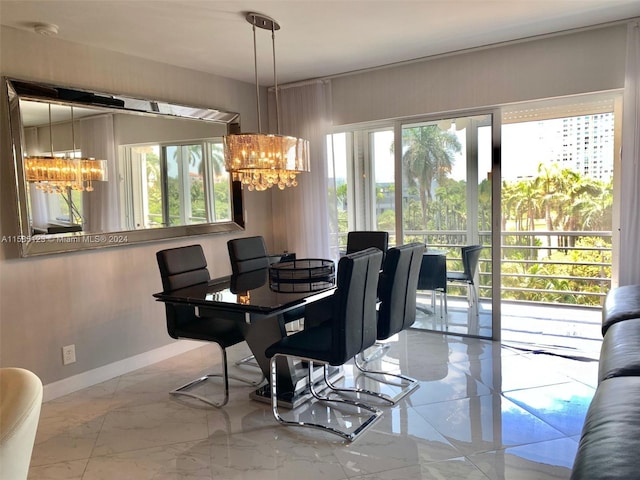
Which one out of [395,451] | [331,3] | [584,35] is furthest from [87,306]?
[584,35]

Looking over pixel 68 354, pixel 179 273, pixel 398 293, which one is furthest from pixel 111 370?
pixel 398 293

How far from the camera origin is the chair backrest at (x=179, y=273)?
10.7ft

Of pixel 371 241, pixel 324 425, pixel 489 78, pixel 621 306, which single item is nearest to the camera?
pixel 324 425

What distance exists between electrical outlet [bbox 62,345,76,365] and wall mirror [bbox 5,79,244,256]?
732mm

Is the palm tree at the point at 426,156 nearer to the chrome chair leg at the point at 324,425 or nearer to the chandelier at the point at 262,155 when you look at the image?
the chandelier at the point at 262,155

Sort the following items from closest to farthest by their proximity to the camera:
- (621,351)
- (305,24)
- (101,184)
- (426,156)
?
1. (621,351)
2. (305,24)
3. (101,184)
4. (426,156)

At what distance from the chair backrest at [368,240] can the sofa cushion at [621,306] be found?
5.76ft

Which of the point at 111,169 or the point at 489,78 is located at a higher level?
the point at 489,78

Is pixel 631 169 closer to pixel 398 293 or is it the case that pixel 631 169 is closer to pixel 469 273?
pixel 469 273

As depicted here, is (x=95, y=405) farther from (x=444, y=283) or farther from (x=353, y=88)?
(x=353, y=88)

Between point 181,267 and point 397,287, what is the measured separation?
61.1 inches

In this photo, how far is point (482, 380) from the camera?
11.2ft

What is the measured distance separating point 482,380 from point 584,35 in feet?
9.16

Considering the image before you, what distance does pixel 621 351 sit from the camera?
7.75 ft
